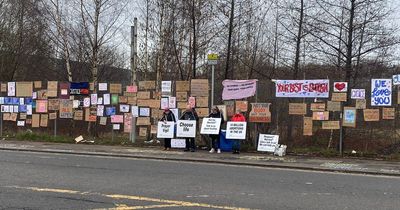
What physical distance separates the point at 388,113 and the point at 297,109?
2.89 meters

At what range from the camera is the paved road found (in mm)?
8055

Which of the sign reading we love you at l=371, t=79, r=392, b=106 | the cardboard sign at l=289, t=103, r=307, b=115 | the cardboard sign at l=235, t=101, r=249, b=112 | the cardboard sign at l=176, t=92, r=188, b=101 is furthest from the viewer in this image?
the cardboard sign at l=176, t=92, r=188, b=101

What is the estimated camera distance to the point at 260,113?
686 inches

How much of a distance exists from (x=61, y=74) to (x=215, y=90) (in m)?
24.8

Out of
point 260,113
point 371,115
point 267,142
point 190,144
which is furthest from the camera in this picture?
point 190,144

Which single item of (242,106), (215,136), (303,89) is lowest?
(215,136)

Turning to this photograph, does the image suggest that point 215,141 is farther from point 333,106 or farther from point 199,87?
point 333,106

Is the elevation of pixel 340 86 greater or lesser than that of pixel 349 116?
greater

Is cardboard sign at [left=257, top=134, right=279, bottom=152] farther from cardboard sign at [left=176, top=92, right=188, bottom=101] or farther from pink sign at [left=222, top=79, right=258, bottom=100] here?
cardboard sign at [left=176, top=92, right=188, bottom=101]

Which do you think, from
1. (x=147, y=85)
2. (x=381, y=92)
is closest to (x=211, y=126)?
(x=147, y=85)

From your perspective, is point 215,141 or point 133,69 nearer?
point 215,141

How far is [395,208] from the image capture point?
795cm

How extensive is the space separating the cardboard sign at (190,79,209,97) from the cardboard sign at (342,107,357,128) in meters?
5.03

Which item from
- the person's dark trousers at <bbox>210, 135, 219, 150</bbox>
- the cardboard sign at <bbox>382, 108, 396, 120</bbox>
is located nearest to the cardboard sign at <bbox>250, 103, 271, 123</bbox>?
the person's dark trousers at <bbox>210, 135, 219, 150</bbox>
